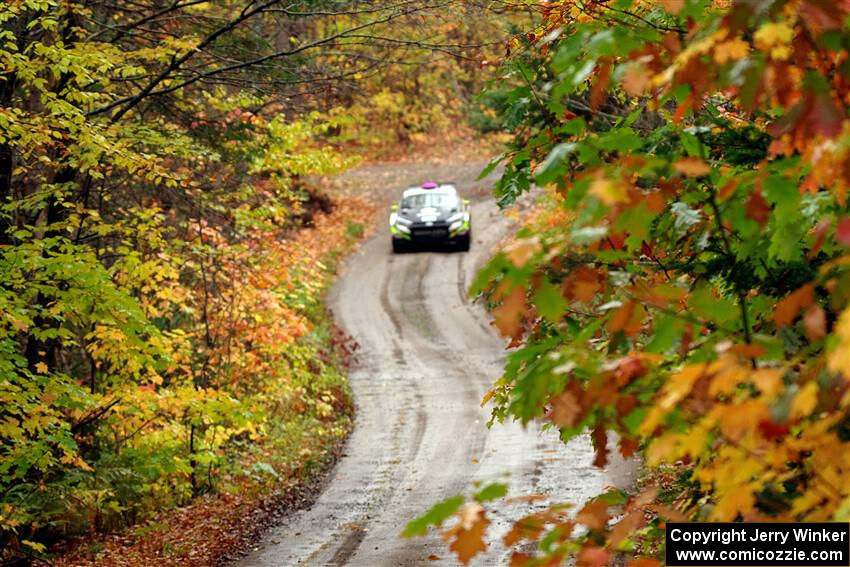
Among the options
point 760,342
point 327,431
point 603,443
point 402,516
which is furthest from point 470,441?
point 760,342

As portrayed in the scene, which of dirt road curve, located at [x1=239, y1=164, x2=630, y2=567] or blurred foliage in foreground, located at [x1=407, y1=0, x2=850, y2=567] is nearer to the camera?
blurred foliage in foreground, located at [x1=407, y1=0, x2=850, y2=567]

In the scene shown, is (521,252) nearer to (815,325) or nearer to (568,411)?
(568,411)

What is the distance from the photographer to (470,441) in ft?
52.0

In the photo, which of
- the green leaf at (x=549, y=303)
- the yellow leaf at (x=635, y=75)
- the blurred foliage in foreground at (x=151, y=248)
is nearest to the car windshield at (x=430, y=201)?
the blurred foliage in foreground at (x=151, y=248)

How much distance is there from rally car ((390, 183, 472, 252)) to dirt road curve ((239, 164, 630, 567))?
855mm

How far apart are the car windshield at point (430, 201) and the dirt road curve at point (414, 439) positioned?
70.2 inches

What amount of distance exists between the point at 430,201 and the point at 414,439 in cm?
1498

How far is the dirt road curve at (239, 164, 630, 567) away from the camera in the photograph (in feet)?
36.7

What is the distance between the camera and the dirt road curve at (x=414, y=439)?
440 inches

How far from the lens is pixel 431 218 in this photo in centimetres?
3020

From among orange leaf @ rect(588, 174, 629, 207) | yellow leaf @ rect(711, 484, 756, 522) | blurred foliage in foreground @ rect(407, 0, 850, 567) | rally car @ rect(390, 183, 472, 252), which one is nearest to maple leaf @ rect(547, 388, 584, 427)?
blurred foliage in foreground @ rect(407, 0, 850, 567)

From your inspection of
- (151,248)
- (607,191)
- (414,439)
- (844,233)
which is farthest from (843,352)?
(414,439)

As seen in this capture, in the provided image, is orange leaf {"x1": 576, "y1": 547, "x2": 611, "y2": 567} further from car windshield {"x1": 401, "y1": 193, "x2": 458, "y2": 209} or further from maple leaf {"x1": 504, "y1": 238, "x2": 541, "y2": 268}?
car windshield {"x1": 401, "y1": 193, "x2": 458, "y2": 209}

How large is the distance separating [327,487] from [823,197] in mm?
11295
